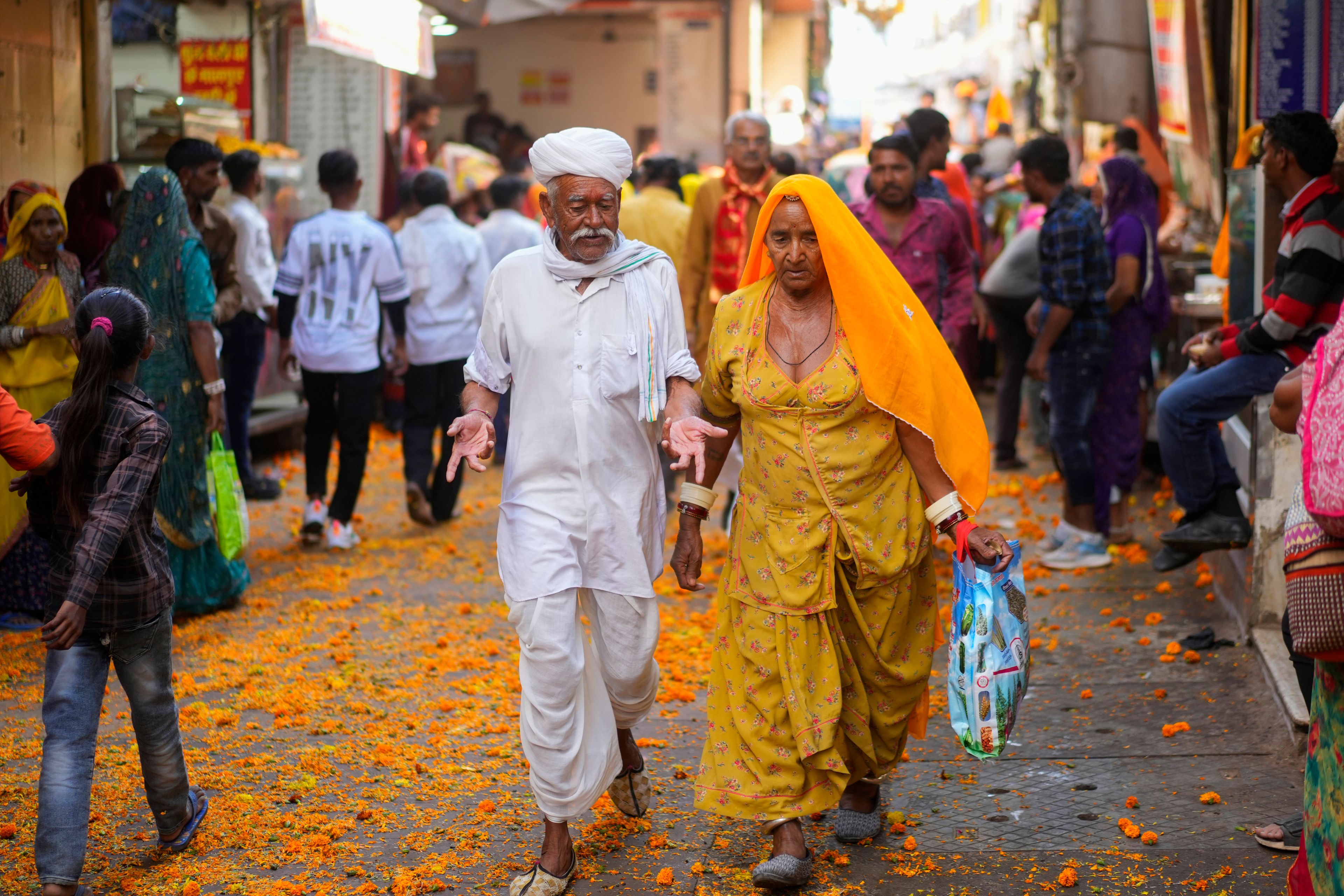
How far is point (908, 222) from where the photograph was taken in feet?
23.5

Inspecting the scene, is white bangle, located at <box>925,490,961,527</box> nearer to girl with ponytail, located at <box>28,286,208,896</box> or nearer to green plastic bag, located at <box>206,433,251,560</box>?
girl with ponytail, located at <box>28,286,208,896</box>

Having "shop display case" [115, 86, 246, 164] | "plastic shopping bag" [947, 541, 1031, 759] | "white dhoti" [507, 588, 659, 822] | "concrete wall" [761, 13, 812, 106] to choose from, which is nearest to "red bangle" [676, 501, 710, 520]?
"white dhoti" [507, 588, 659, 822]

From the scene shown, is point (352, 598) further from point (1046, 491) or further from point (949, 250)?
point (1046, 491)

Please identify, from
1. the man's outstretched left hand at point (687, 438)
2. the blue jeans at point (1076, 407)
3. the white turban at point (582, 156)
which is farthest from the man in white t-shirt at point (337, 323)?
the man's outstretched left hand at point (687, 438)

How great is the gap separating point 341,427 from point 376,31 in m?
3.62

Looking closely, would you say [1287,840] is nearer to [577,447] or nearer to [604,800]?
[604,800]

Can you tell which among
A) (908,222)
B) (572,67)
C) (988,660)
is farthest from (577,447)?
(572,67)

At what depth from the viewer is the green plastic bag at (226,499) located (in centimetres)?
684

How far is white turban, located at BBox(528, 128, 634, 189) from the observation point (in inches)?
163

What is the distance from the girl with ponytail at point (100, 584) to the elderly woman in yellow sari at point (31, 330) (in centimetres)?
248

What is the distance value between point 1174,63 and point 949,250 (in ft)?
17.3

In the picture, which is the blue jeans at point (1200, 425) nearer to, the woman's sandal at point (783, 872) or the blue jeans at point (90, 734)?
the woman's sandal at point (783, 872)

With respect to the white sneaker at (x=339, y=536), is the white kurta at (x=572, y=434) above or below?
above

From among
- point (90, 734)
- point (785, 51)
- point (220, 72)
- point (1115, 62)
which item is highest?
point (785, 51)
